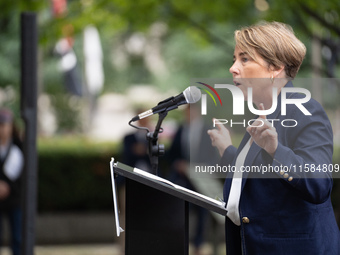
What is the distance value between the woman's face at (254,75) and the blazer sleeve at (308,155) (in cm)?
16

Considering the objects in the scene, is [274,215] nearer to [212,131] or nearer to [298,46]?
[212,131]

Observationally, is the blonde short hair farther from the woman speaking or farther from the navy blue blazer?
the navy blue blazer

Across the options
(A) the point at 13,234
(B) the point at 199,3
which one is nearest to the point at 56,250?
(A) the point at 13,234

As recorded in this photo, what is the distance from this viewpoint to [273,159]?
8.38ft

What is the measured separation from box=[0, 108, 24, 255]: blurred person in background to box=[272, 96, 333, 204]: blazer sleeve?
5226 mm

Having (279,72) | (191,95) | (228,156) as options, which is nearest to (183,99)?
(191,95)

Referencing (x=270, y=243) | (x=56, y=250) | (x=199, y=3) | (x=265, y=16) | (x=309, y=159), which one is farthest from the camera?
(x=56, y=250)

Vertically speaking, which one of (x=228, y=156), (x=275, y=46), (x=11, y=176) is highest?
(x=275, y=46)

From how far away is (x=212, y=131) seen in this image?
9.42ft

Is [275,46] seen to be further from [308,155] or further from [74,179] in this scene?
[74,179]

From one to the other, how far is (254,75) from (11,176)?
5153mm

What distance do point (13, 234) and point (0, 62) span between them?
907 inches

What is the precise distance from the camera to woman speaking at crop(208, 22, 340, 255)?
8.58 ft

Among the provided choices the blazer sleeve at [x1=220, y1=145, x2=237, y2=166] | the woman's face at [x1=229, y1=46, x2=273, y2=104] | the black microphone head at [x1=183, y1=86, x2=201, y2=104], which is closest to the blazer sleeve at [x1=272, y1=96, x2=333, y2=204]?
the woman's face at [x1=229, y1=46, x2=273, y2=104]
